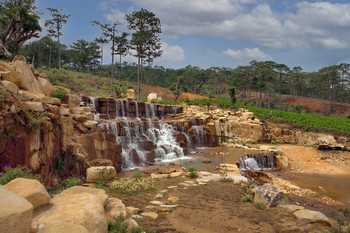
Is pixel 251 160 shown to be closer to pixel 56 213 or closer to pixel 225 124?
pixel 225 124

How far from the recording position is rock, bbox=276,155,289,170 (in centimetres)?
1501

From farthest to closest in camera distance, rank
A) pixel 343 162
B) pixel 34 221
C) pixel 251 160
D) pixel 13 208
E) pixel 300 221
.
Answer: pixel 343 162 < pixel 251 160 < pixel 300 221 < pixel 34 221 < pixel 13 208

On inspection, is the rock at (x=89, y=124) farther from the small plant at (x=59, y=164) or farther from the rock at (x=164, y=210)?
the rock at (x=164, y=210)

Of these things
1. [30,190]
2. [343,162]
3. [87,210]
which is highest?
[30,190]

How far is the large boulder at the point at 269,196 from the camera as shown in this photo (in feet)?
19.3

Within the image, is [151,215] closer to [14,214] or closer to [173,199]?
[173,199]

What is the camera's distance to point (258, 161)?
48.6ft

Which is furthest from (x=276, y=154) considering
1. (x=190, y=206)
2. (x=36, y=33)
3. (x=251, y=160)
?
(x=36, y=33)

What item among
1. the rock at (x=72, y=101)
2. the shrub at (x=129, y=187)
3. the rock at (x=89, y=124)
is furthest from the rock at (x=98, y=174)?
the rock at (x=72, y=101)

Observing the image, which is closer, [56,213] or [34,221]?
[34,221]

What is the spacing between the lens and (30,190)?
3.27m

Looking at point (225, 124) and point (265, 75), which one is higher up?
point (265, 75)

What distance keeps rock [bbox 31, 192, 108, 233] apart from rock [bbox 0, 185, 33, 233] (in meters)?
0.46

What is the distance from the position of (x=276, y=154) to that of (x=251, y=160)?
267 centimetres
